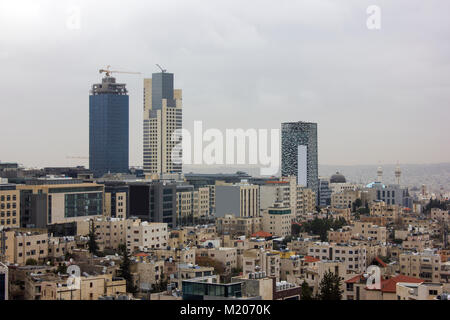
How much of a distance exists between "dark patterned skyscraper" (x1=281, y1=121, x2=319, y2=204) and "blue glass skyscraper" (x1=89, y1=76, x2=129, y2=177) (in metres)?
5.40

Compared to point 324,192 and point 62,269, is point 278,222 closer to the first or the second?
point 62,269

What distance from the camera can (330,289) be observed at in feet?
21.1

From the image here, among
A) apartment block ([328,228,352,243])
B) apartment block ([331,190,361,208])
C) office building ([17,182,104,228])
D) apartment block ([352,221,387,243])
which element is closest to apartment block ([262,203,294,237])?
apartment block ([328,228,352,243])

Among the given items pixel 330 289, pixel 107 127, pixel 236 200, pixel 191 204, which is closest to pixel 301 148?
pixel 107 127

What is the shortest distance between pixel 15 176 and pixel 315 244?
8.22m

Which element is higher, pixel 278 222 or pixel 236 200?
pixel 236 200

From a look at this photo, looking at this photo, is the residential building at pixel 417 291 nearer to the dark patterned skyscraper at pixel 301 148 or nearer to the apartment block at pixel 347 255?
the apartment block at pixel 347 255

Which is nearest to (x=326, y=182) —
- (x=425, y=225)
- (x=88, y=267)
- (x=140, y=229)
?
(x=425, y=225)

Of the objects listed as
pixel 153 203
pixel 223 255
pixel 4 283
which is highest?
pixel 153 203

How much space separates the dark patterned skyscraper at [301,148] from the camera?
2152cm

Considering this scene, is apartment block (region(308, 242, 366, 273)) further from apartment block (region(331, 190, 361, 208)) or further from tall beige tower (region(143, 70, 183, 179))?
apartment block (region(331, 190, 361, 208))

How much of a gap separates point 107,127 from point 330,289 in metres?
17.5

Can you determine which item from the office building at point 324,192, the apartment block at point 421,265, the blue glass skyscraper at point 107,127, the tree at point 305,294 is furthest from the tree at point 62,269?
the office building at point 324,192

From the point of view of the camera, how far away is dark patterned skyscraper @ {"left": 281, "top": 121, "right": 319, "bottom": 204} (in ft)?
70.6
